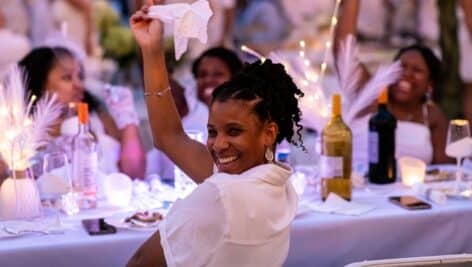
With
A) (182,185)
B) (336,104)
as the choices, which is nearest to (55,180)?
(182,185)

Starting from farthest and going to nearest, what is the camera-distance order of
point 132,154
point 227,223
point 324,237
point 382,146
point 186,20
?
point 132,154, point 382,146, point 324,237, point 186,20, point 227,223

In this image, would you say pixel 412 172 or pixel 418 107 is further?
pixel 418 107

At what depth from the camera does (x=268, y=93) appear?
1.50m

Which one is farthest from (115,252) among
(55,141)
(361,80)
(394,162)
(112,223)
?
(361,80)

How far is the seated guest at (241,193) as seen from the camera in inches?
55.0

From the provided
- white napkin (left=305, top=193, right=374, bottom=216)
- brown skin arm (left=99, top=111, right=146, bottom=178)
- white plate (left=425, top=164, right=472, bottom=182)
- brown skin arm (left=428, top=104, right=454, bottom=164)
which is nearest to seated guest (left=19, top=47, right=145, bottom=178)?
brown skin arm (left=99, top=111, right=146, bottom=178)

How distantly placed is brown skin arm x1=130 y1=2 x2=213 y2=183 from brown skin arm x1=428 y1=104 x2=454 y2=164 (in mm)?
1499

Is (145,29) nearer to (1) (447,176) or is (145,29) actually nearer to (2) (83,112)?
(2) (83,112)

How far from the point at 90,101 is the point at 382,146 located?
1151 millimetres

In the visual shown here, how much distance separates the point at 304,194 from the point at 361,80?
1.00 metres

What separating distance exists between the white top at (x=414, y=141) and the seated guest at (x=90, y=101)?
984 mm

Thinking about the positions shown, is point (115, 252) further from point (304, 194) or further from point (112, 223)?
point (304, 194)

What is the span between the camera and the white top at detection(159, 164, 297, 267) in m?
A: 1.39

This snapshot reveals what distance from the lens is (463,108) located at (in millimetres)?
4555
